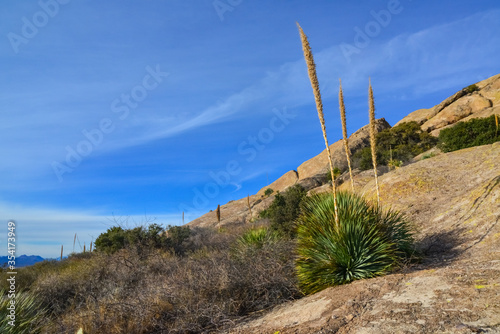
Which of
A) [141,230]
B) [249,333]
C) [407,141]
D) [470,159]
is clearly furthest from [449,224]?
[407,141]

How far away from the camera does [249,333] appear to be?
213 inches

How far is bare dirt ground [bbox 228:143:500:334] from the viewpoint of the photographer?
4172mm

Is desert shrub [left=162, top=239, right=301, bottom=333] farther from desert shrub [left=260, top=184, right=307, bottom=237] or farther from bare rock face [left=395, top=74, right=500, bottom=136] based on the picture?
bare rock face [left=395, top=74, right=500, bottom=136]

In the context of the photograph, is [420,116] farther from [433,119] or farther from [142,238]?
[142,238]

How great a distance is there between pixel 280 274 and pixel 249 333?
7.43ft

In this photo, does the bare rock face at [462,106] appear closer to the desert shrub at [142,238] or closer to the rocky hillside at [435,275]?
the rocky hillside at [435,275]

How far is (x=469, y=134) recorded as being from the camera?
28141 millimetres

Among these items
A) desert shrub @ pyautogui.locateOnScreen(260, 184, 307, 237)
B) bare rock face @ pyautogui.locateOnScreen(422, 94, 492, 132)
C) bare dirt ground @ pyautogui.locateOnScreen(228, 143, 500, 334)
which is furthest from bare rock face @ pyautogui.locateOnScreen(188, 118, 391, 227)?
bare dirt ground @ pyautogui.locateOnScreen(228, 143, 500, 334)

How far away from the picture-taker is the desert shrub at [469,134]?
26973mm

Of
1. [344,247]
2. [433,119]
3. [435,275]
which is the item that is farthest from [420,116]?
[435,275]

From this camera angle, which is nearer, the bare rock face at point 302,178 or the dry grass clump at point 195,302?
the dry grass clump at point 195,302

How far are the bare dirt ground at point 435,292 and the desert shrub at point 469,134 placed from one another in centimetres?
1822

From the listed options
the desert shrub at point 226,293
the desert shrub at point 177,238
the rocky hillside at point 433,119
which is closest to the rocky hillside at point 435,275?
the desert shrub at point 226,293

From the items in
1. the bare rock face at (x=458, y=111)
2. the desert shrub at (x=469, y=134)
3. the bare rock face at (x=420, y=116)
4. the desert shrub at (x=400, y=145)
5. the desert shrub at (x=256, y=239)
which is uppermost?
the bare rock face at (x=420, y=116)
